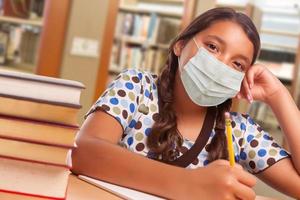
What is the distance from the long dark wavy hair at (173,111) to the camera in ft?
3.46

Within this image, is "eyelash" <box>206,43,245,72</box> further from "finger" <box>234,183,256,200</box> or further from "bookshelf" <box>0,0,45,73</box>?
"bookshelf" <box>0,0,45,73</box>

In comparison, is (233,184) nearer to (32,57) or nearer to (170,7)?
(32,57)

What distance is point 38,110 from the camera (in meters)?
0.55

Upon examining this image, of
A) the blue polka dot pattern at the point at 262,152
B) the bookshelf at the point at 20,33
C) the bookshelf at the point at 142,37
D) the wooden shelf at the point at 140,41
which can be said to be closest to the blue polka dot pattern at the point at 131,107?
the blue polka dot pattern at the point at 262,152

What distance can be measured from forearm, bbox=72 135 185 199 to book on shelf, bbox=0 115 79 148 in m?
0.26

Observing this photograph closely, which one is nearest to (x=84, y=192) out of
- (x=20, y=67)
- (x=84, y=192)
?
(x=84, y=192)

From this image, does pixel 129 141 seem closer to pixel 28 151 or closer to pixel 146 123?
pixel 146 123

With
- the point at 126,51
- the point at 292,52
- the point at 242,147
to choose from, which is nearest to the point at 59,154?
the point at 242,147

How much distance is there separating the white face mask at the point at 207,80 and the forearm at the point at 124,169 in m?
0.32

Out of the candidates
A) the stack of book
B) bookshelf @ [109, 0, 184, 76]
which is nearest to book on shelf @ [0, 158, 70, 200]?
the stack of book

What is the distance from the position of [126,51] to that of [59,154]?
3868 millimetres

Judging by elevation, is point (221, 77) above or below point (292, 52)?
below

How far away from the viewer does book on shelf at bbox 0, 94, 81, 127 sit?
0.54 meters

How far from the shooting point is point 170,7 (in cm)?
477
